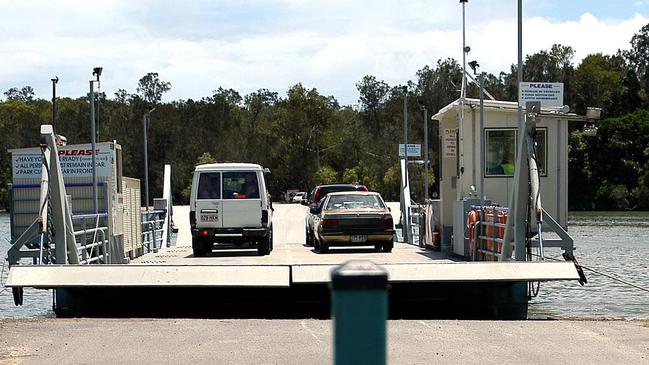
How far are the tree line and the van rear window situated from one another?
181 ft

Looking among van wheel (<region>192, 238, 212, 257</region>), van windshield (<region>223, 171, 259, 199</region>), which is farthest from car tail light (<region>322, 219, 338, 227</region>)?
van wheel (<region>192, 238, 212, 257</region>)

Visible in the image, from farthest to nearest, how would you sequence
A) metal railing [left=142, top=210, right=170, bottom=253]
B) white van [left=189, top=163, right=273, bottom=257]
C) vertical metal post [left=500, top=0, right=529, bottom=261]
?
metal railing [left=142, top=210, right=170, bottom=253], white van [left=189, top=163, right=273, bottom=257], vertical metal post [left=500, top=0, right=529, bottom=261]

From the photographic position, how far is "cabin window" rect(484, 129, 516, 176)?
22031mm

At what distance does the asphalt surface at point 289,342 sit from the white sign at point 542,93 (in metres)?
6.99

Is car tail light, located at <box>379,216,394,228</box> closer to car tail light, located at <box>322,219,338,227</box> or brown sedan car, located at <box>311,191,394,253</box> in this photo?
brown sedan car, located at <box>311,191,394,253</box>

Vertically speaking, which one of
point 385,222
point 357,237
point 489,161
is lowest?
point 357,237

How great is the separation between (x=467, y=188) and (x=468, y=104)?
1767mm

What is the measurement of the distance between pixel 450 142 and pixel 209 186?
6.18 metres

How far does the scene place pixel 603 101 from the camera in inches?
3912

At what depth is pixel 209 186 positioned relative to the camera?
26.2 meters

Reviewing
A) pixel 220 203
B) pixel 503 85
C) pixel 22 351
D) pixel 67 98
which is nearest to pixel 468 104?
pixel 220 203

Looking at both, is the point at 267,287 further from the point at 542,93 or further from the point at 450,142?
the point at 450,142

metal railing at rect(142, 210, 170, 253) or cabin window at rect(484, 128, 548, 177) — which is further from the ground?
cabin window at rect(484, 128, 548, 177)

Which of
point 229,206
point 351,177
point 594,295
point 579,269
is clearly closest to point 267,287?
point 579,269
